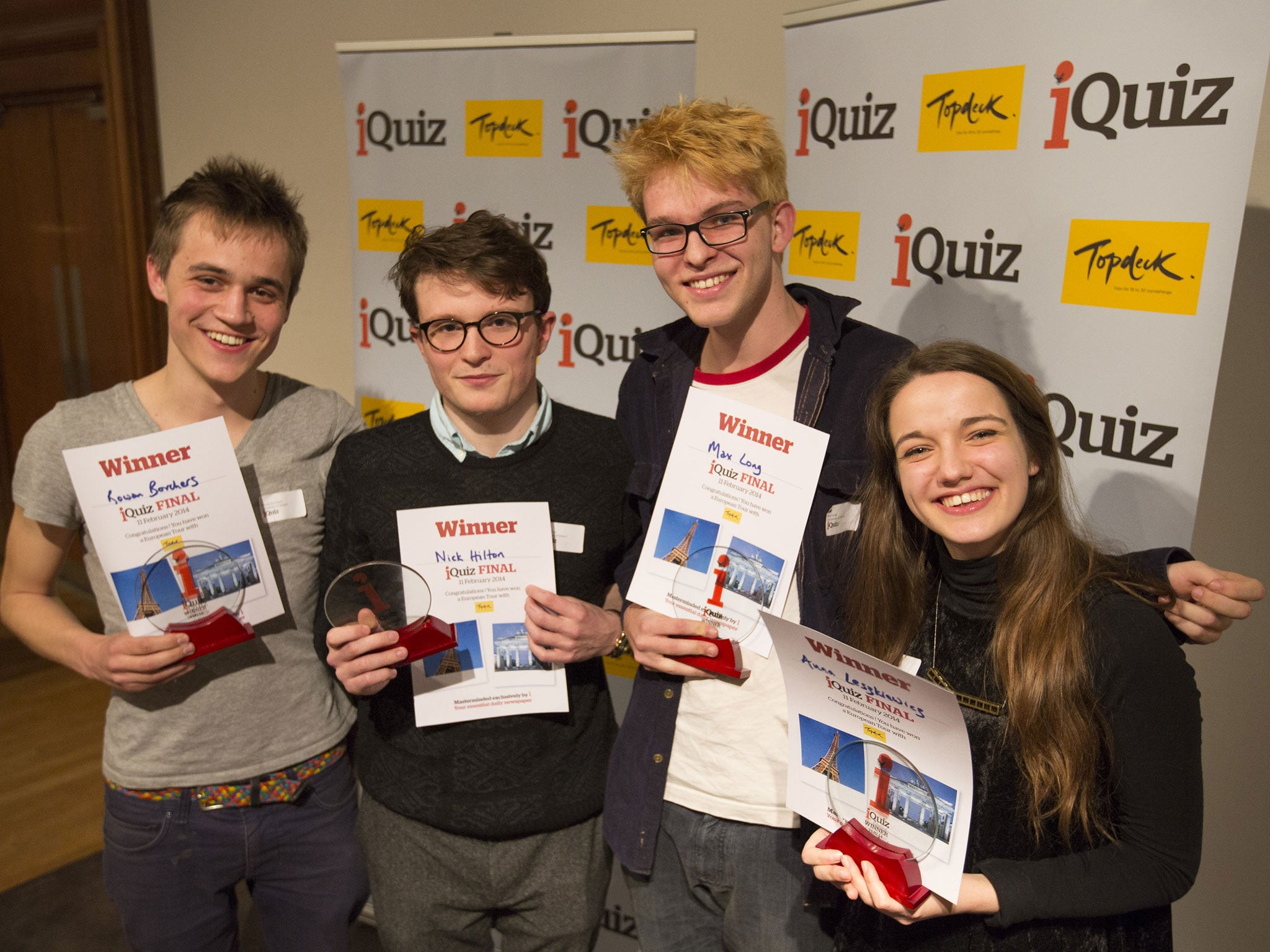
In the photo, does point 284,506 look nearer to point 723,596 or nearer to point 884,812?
point 723,596

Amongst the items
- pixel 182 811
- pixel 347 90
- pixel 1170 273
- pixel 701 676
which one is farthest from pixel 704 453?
pixel 347 90

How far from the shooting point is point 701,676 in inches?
61.7

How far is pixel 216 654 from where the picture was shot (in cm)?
172

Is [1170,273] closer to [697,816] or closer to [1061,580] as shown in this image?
[1061,580]

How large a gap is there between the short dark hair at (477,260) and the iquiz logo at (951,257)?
3.15 feet

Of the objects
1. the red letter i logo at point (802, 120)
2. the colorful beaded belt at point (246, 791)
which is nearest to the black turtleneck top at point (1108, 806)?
the colorful beaded belt at point (246, 791)

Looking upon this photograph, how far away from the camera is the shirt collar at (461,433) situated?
1.60 metres

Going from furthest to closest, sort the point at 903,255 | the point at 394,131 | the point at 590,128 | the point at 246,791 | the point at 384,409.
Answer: the point at 384,409 < the point at 394,131 < the point at 590,128 < the point at 903,255 < the point at 246,791

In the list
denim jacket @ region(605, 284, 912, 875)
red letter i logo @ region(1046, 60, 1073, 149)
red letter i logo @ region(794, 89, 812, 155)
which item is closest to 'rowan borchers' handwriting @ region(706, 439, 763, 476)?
denim jacket @ region(605, 284, 912, 875)

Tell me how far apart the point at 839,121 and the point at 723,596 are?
1.34m

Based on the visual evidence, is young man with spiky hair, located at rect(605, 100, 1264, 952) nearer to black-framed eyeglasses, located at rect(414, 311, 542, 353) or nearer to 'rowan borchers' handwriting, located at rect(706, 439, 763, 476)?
'rowan borchers' handwriting, located at rect(706, 439, 763, 476)

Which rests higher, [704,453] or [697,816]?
[704,453]

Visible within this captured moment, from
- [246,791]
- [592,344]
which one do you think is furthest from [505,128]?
[246,791]

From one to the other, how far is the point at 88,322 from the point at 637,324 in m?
3.79
